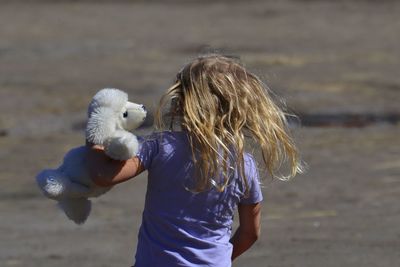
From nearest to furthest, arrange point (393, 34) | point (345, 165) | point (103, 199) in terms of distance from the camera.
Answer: point (103, 199) < point (345, 165) < point (393, 34)

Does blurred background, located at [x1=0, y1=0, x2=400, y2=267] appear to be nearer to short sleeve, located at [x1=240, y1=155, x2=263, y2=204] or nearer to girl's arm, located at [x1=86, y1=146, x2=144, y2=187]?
short sleeve, located at [x1=240, y1=155, x2=263, y2=204]

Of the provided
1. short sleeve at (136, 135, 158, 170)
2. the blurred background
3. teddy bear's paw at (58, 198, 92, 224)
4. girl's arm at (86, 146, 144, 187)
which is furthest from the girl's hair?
the blurred background

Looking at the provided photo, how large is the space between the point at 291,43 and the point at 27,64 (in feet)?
16.9

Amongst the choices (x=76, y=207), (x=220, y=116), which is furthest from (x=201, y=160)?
(x=76, y=207)

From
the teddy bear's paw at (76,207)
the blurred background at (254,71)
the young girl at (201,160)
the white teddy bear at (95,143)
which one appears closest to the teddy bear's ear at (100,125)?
the white teddy bear at (95,143)

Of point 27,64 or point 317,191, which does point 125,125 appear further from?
point 27,64

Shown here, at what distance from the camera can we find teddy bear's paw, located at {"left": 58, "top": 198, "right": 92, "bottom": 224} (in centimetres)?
447

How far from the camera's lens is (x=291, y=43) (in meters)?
22.9

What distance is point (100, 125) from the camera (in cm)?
420

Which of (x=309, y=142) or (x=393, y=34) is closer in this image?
(x=309, y=142)

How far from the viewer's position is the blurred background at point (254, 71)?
8328 millimetres

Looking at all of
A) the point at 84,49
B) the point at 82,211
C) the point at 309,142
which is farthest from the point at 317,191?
the point at 84,49

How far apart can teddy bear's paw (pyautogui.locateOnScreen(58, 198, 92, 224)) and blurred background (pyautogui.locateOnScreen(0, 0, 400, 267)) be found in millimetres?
898

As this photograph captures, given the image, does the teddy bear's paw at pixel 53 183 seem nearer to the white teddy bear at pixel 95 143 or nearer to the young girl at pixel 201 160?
the white teddy bear at pixel 95 143
